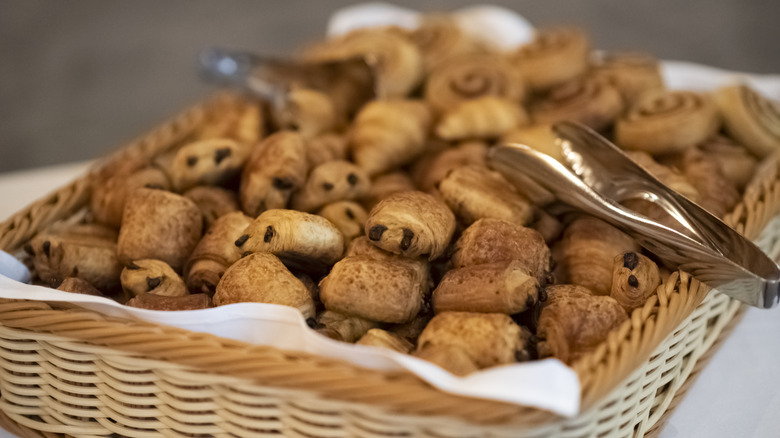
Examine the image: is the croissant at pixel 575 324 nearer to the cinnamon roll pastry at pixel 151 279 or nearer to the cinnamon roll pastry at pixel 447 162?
the cinnamon roll pastry at pixel 447 162

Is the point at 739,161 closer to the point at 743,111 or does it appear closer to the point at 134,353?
the point at 743,111

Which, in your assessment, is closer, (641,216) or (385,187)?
(641,216)

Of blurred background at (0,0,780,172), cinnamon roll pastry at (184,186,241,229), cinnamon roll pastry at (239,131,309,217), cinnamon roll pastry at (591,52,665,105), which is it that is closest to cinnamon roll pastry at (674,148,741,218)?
cinnamon roll pastry at (591,52,665,105)

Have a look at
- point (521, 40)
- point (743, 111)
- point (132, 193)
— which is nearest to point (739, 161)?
point (743, 111)

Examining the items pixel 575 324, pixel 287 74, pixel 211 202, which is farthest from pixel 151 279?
pixel 287 74

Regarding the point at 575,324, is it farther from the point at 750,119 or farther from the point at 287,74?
the point at 287,74

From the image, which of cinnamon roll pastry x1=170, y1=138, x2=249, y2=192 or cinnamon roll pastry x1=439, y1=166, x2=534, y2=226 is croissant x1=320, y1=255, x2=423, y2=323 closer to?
cinnamon roll pastry x1=439, y1=166, x2=534, y2=226
